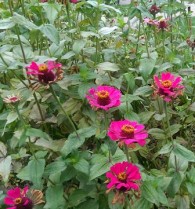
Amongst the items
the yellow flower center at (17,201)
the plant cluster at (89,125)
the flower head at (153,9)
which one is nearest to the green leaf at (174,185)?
the plant cluster at (89,125)

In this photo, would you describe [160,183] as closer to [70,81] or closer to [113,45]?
[70,81]

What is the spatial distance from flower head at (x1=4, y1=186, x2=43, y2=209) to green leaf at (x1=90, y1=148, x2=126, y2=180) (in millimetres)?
123

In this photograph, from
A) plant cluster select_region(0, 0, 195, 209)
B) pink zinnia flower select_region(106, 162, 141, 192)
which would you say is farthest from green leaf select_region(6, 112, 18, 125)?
pink zinnia flower select_region(106, 162, 141, 192)

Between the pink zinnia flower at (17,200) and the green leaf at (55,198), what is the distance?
71mm

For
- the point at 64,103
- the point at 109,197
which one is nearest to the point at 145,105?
the point at 64,103

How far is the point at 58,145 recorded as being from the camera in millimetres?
1115

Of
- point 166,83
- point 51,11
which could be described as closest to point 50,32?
point 51,11

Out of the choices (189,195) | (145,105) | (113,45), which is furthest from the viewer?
(113,45)

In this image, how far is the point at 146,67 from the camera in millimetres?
1185

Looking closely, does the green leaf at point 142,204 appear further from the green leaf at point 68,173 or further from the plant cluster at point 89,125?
the green leaf at point 68,173

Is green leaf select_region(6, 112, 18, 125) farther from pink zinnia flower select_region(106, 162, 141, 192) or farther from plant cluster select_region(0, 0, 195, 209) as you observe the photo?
pink zinnia flower select_region(106, 162, 141, 192)

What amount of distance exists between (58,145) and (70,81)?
174mm

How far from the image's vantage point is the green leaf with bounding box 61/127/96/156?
3.21 ft

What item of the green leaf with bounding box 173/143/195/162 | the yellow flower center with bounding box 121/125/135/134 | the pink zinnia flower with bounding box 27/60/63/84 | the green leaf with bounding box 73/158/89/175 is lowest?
the green leaf with bounding box 73/158/89/175
